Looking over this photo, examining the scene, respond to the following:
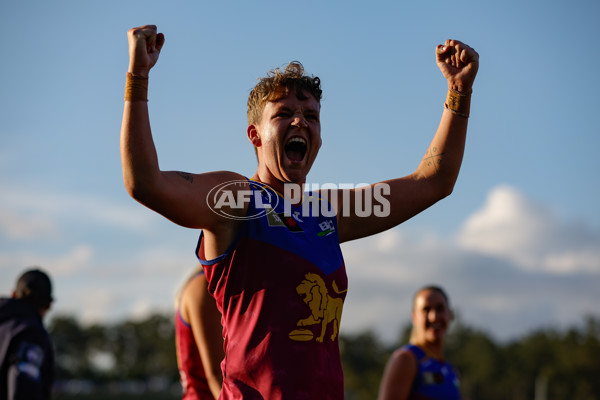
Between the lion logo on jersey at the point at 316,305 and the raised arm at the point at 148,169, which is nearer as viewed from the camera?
the raised arm at the point at 148,169

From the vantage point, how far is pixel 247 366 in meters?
3.08

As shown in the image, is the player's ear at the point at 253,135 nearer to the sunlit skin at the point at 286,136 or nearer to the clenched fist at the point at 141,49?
the sunlit skin at the point at 286,136

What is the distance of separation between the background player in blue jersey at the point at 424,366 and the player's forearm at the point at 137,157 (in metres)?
4.78

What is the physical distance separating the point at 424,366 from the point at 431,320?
0.73 meters

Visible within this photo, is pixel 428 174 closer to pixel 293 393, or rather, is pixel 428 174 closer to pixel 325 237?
pixel 325 237

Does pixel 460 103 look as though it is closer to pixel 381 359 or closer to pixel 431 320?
pixel 431 320

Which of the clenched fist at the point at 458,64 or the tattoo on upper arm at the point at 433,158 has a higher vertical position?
the clenched fist at the point at 458,64

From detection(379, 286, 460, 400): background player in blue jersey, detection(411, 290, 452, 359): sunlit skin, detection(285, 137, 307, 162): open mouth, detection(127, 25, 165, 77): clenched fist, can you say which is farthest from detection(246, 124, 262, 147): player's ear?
detection(411, 290, 452, 359): sunlit skin

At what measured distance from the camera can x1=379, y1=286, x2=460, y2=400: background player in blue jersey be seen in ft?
22.9

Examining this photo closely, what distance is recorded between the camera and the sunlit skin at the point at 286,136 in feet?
11.4

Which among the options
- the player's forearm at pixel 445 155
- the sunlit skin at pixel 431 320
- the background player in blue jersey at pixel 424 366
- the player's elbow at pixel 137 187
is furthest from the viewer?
the sunlit skin at pixel 431 320

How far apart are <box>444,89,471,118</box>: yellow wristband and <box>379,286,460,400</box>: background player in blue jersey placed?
12.1 ft

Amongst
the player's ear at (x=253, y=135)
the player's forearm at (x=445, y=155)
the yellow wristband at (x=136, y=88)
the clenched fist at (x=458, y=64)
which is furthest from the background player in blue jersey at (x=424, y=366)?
the yellow wristband at (x=136, y=88)

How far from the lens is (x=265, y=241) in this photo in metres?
3.17
